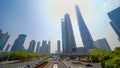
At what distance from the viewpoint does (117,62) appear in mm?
18906

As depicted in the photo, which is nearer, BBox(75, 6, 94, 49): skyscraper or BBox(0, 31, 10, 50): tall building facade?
BBox(0, 31, 10, 50): tall building facade

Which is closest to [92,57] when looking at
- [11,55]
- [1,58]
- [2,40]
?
[11,55]

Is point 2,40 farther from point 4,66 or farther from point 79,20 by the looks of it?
point 4,66

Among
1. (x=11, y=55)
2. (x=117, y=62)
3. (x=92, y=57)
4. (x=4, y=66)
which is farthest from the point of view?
(x=11, y=55)

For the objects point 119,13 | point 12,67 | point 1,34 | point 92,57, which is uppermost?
point 119,13

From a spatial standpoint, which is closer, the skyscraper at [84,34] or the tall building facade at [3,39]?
the tall building facade at [3,39]

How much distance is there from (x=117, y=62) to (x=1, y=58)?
348ft

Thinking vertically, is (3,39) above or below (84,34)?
below

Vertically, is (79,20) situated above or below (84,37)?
above

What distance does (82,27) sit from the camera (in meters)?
170

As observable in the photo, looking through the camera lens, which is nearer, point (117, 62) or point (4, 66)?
point (117, 62)

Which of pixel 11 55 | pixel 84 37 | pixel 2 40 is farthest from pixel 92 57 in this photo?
pixel 2 40

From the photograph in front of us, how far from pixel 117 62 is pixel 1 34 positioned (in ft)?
619

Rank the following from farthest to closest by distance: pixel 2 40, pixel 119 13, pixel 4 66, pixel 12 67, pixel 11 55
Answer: pixel 2 40
pixel 119 13
pixel 11 55
pixel 12 67
pixel 4 66
